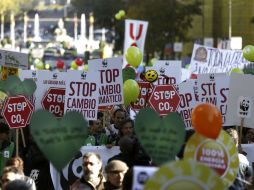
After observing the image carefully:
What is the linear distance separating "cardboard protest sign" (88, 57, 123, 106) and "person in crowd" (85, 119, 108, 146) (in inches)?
22.3

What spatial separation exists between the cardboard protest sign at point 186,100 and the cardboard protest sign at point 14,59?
144 inches

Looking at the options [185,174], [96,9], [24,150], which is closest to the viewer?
[185,174]

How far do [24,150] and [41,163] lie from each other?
2.44ft

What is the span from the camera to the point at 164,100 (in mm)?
12898

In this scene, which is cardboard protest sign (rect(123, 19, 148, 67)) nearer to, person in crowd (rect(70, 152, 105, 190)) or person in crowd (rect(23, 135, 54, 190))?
person in crowd (rect(23, 135, 54, 190))

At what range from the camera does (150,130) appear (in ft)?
25.3

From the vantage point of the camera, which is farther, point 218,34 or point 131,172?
point 218,34

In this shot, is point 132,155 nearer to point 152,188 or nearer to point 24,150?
point 24,150

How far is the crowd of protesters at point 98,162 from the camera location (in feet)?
26.7

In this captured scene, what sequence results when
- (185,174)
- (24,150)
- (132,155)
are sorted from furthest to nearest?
(24,150) → (132,155) → (185,174)

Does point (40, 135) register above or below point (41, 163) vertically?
above

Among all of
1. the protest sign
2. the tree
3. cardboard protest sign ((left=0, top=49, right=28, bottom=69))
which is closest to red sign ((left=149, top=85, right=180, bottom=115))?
the protest sign

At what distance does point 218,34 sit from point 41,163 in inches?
1506

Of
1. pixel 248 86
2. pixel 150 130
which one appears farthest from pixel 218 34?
pixel 150 130
